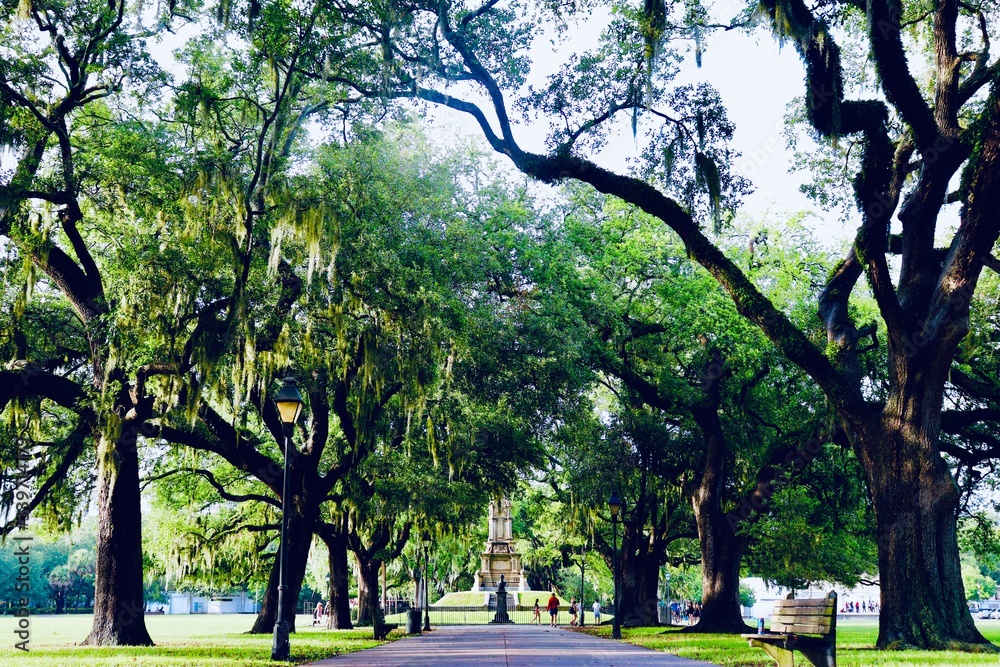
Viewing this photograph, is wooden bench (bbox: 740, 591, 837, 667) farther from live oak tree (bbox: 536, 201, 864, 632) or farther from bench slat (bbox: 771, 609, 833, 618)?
live oak tree (bbox: 536, 201, 864, 632)

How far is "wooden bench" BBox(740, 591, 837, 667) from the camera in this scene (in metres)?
9.45

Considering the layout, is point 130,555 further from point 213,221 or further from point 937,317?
point 937,317

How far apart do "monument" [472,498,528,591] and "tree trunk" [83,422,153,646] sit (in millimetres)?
42840

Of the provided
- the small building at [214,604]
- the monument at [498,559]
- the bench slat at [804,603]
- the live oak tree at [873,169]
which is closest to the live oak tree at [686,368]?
the live oak tree at [873,169]

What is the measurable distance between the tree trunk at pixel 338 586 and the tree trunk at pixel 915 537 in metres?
23.3

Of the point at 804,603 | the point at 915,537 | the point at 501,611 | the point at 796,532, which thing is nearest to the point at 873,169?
the point at 915,537

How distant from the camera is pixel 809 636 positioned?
9.77 meters

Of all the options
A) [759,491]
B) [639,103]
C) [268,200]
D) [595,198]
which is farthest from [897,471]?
[595,198]

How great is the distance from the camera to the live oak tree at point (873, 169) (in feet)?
51.1

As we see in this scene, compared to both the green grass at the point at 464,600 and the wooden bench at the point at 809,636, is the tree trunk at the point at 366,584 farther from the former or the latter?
the wooden bench at the point at 809,636

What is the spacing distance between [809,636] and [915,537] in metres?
7.27

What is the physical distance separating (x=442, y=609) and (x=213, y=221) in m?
43.2

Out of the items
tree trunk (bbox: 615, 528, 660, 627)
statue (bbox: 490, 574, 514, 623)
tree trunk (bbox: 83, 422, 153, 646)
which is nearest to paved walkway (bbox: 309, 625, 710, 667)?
tree trunk (bbox: 83, 422, 153, 646)

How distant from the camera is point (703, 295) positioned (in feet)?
91.0
